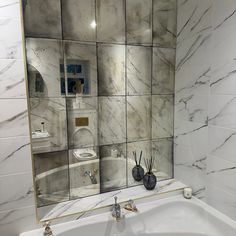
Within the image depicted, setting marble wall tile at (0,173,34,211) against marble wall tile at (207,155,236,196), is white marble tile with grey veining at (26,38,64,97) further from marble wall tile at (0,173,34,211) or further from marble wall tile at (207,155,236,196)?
marble wall tile at (207,155,236,196)

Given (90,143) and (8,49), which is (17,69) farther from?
(90,143)

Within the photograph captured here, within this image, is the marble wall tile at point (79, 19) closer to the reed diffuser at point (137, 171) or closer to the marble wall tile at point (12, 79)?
the marble wall tile at point (12, 79)

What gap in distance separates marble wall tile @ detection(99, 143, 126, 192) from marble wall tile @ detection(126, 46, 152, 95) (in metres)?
0.53

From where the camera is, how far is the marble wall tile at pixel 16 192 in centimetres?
129

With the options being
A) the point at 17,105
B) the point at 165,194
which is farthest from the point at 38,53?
the point at 165,194

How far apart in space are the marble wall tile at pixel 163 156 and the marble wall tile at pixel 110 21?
1029 millimetres

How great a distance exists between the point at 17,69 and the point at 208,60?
4.48 feet

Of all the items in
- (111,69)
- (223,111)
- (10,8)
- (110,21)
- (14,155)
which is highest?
(110,21)

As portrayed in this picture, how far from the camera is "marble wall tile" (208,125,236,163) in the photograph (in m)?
1.43

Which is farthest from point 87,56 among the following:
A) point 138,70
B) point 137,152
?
point 137,152

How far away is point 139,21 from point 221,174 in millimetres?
1419

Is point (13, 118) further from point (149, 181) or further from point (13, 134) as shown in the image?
point (149, 181)

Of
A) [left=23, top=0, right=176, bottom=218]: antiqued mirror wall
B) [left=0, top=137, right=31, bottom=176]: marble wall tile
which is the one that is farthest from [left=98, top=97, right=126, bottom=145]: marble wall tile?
[left=0, top=137, right=31, bottom=176]: marble wall tile

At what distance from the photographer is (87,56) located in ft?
5.37
